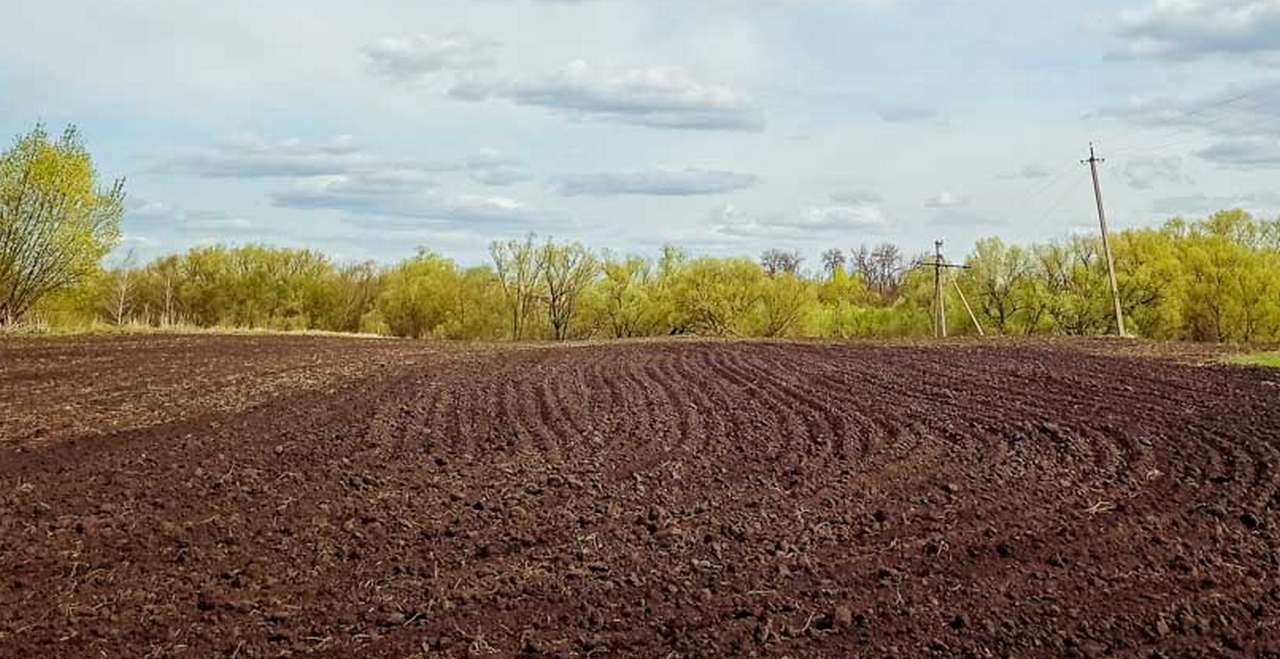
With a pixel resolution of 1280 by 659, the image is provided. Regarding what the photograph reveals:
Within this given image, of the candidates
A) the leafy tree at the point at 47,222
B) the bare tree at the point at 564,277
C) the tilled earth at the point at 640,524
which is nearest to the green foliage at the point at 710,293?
the bare tree at the point at 564,277

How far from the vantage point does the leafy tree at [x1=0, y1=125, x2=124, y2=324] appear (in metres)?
29.5

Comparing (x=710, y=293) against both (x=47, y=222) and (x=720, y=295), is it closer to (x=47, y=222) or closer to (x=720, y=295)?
(x=720, y=295)

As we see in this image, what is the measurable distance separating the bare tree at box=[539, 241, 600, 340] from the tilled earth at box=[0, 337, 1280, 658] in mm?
47595

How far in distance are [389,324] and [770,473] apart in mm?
51382

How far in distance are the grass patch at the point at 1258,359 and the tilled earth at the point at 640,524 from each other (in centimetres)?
616

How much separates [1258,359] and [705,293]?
41.4 meters

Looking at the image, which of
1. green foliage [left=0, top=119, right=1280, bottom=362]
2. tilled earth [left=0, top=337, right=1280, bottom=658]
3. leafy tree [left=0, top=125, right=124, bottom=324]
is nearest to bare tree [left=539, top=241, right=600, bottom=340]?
green foliage [left=0, top=119, right=1280, bottom=362]

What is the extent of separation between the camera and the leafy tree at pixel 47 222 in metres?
29.5

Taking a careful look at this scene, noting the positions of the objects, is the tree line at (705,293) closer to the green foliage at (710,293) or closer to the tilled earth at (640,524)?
the green foliage at (710,293)

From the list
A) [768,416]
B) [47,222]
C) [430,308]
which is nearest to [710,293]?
[430,308]

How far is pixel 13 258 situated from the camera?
29.8m

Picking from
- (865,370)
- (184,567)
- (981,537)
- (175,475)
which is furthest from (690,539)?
(865,370)

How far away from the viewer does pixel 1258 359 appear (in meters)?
A: 21.5

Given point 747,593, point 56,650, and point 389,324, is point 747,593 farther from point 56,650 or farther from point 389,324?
point 389,324
